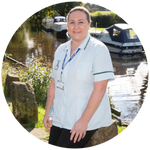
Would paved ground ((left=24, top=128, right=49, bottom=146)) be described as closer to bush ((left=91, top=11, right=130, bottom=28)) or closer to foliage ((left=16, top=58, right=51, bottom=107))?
foliage ((left=16, top=58, right=51, bottom=107))

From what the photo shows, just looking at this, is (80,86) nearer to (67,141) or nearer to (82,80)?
(82,80)

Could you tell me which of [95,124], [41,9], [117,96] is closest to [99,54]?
[95,124]

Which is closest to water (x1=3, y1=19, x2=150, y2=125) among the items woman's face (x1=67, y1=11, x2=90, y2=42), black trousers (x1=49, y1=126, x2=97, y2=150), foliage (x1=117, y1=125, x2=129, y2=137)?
foliage (x1=117, y1=125, x2=129, y2=137)

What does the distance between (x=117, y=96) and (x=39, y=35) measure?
296 cm

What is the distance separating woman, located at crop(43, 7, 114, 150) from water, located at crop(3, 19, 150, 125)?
1.61 meters

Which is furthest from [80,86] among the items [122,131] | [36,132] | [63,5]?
[122,131]

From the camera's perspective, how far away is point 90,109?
5.14ft

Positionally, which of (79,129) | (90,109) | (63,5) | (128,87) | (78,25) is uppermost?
(63,5)

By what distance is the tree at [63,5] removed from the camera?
257 centimetres

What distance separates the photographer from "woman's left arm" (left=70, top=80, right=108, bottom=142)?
1551mm

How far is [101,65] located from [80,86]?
28 cm

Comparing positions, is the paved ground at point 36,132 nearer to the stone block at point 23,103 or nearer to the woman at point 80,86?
the stone block at point 23,103

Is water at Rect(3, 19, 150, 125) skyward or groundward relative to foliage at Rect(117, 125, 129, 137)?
skyward

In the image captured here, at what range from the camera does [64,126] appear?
5.78 ft
